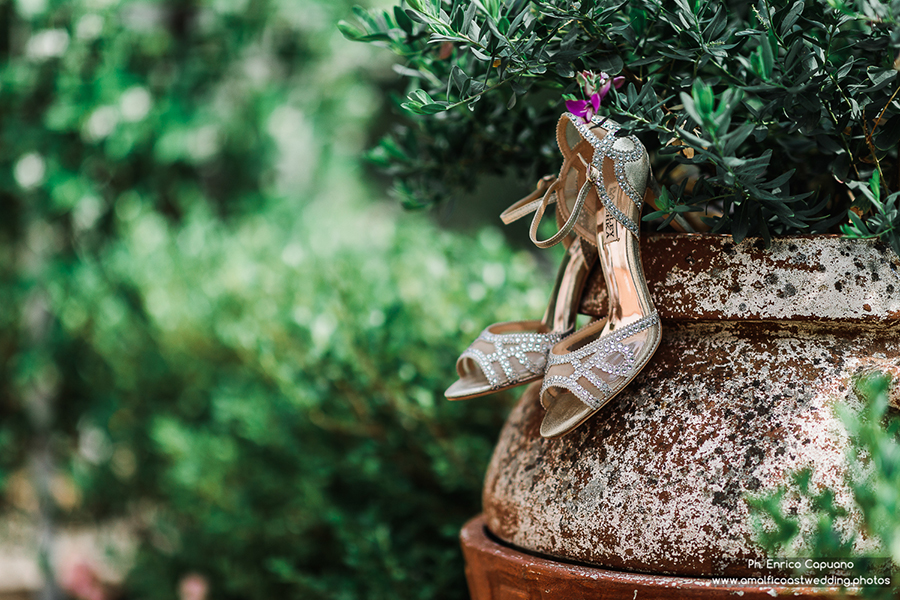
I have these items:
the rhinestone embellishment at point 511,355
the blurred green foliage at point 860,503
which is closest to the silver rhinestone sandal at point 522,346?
the rhinestone embellishment at point 511,355

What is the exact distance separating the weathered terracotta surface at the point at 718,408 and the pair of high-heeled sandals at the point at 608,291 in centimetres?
5

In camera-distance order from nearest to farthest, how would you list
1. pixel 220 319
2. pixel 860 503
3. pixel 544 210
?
pixel 860 503, pixel 544 210, pixel 220 319

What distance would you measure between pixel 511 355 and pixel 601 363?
162 millimetres

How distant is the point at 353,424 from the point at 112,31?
2.29 metres

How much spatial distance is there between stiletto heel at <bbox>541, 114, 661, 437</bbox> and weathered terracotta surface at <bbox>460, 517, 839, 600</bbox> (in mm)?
169

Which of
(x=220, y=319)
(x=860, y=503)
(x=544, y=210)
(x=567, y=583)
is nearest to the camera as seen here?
(x=860, y=503)

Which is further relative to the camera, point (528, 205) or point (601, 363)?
point (528, 205)

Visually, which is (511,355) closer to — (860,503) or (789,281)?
(789,281)

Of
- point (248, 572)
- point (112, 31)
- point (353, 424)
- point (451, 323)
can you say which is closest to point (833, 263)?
point (451, 323)

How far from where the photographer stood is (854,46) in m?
0.83

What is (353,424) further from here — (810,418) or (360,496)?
(810,418)

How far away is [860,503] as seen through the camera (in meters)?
0.65

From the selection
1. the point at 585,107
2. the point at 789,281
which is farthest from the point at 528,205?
the point at 789,281

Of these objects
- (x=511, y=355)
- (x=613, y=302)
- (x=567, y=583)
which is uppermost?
(x=613, y=302)
